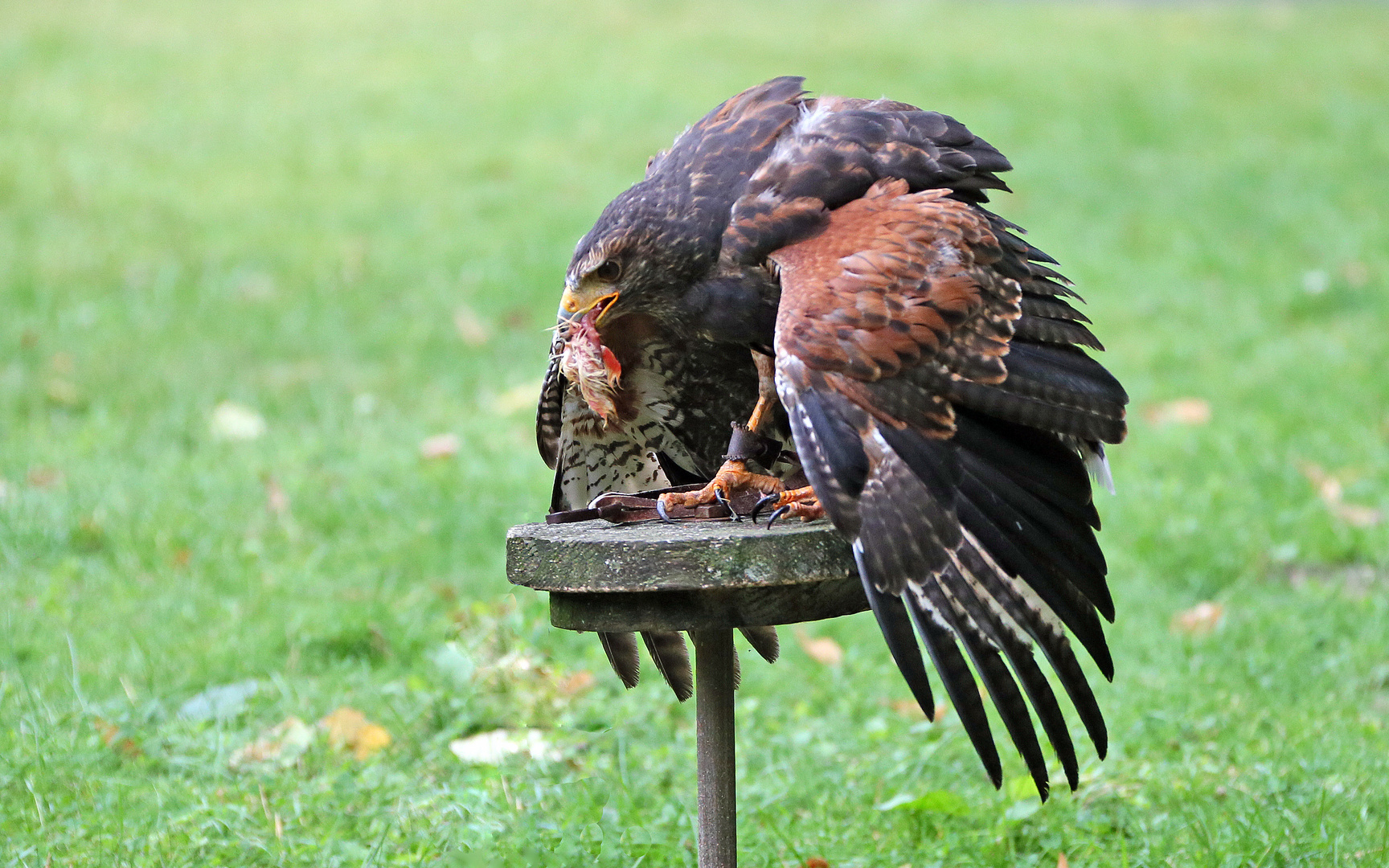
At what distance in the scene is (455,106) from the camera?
38.5 ft

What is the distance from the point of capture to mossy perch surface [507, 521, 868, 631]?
2.51 metres

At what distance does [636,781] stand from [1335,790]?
6.30 ft

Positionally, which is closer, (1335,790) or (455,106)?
(1335,790)

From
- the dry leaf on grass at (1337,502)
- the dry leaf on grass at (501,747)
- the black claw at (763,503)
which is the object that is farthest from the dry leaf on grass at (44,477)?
the dry leaf on grass at (1337,502)

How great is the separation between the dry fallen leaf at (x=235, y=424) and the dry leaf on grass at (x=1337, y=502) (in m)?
5.00

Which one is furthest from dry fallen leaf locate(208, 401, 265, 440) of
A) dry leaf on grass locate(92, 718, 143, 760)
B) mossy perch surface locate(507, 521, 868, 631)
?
mossy perch surface locate(507, 521, 868, 631)

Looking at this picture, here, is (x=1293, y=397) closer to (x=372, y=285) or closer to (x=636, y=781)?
(x=636, y=781)

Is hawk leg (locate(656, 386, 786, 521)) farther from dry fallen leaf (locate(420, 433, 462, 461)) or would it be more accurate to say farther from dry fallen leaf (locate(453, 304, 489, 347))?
dry fallen leaf (locate(453, 304, 489, 347))

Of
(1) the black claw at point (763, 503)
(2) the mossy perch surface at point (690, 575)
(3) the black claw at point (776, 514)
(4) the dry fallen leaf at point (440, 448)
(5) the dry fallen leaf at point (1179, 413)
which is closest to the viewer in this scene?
(2) the mossy perch surface at point (690, 575)

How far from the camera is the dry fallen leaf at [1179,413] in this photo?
6805 millimetres

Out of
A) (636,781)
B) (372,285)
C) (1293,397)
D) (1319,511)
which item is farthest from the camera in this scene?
(372,285)

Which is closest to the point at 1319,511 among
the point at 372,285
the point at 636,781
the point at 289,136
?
the point at 636,781

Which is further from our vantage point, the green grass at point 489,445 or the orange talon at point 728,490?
the green grass at point 489,445

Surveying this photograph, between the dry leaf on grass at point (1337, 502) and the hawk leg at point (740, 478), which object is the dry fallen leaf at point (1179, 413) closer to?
the dry leaf on grass at point (1337, 502)
